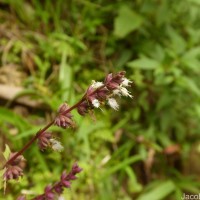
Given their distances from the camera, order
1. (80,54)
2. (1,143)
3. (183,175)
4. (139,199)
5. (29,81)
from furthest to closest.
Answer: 1. (183,175)
2. (80,54)
3. (29,81)
4. (139,199)
5. (1,143)

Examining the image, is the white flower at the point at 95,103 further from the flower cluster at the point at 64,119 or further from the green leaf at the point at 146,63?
the green leaf at the point at 146,63

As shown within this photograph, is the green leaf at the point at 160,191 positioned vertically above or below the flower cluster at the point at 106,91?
above

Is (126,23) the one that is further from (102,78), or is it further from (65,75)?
(65,75)

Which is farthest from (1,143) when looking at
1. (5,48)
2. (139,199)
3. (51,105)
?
(139,199)

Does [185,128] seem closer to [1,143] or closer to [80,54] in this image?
[80,54]

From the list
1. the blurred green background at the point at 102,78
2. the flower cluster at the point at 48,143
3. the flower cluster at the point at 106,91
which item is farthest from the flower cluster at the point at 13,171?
the blurred green background at the point at 102,78

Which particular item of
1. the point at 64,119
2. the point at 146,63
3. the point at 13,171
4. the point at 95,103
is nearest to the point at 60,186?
the point at 13,171
